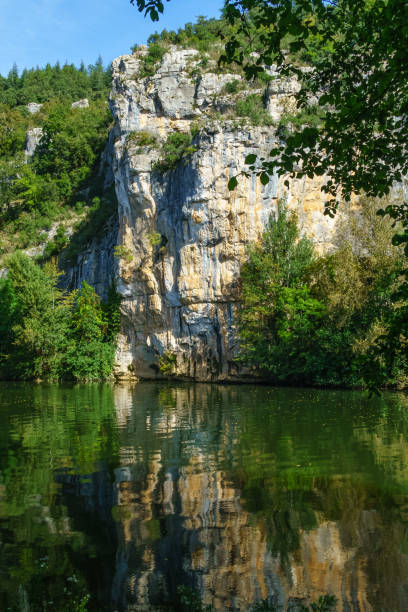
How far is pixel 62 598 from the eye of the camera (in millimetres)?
5754

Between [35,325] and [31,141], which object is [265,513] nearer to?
[35,325]

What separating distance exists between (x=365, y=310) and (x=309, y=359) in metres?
4.00

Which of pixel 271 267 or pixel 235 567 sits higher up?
pixel 271 267

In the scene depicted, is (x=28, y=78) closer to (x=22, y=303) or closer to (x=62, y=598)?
(x=22, y=303)

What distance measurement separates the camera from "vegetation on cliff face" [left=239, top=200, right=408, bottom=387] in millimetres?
27984

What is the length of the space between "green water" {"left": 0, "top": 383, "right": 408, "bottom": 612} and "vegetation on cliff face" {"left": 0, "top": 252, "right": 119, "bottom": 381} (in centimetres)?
2364

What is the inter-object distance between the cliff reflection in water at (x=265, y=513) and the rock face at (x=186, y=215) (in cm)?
2036

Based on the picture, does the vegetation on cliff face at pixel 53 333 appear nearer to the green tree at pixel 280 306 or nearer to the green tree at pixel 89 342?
the green tree at pixel 89 342

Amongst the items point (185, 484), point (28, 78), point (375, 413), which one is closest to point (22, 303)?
point (375, 413)

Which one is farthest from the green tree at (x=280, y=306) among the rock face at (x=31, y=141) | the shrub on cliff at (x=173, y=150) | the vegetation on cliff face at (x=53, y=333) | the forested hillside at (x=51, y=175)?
the rock face at (x=31, y=141)

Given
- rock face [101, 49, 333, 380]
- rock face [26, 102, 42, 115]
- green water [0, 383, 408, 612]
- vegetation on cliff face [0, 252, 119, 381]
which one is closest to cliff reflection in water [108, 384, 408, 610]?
green water [0, 383, 408, 612]

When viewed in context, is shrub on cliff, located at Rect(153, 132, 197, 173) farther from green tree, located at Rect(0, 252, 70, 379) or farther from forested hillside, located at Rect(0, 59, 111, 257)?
forested hillside, located at Rect(0, 59, 111, 257)

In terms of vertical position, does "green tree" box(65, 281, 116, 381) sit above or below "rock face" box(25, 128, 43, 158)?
below

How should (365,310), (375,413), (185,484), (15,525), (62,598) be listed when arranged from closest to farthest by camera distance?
(62,598), (15,525), (185,484), (375,413), (365,310)
